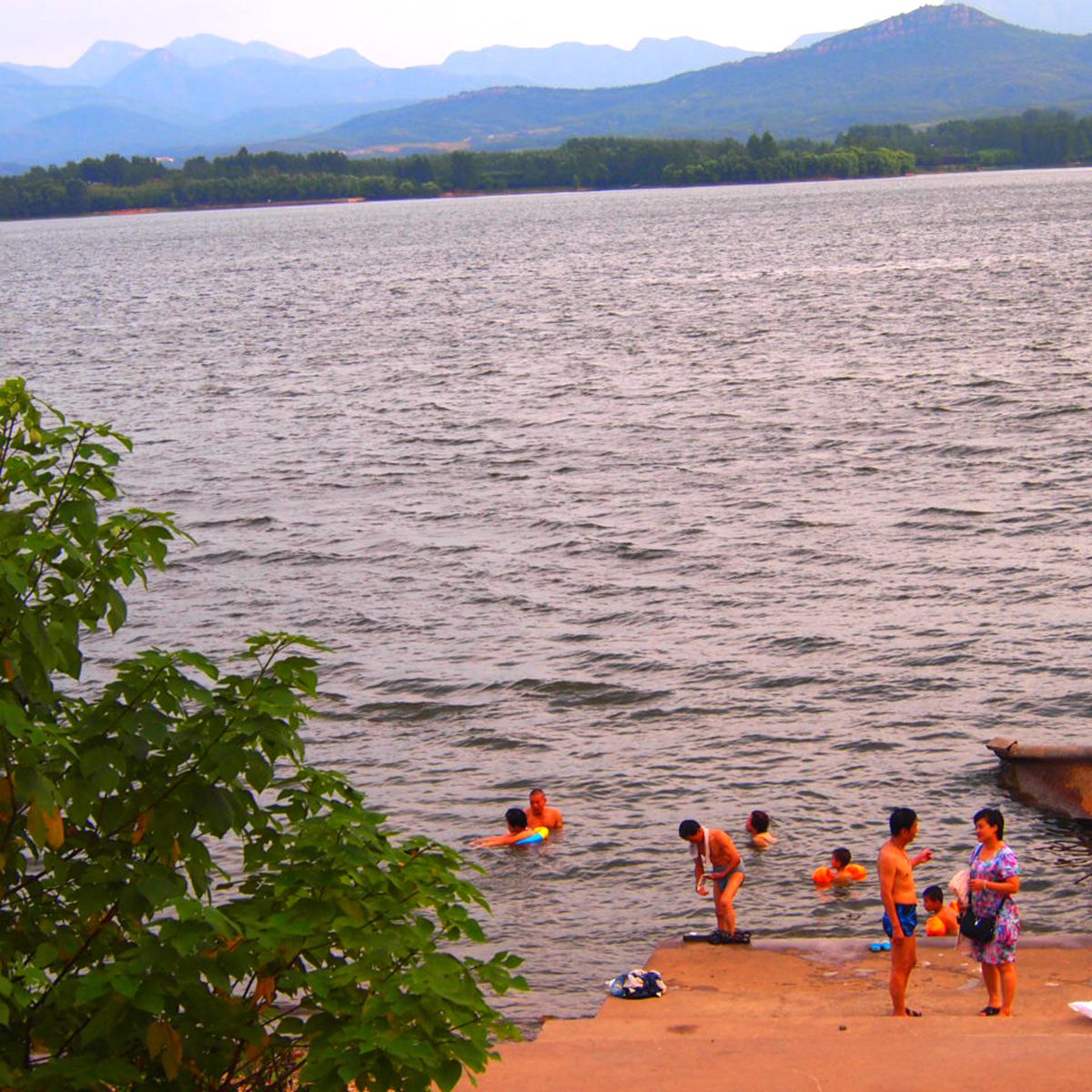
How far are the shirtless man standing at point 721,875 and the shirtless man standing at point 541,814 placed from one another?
8.68ft

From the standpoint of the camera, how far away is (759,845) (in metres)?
17.8

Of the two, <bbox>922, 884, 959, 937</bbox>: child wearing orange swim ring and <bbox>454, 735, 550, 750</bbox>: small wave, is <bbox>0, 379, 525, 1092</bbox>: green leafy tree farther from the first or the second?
<bbox>454, 735, 550, 750</bbox>: small wave

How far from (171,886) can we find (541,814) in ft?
39.1

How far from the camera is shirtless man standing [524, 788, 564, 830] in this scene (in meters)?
18.2

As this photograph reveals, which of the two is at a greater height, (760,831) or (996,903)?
(996,903)

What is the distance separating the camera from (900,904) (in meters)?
12.8

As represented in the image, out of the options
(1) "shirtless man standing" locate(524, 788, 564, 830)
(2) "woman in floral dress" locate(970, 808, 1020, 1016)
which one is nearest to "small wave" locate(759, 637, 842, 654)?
(1) "shirtless man standing" locate(524, 788, 564, 830)

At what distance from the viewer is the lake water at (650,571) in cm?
1838

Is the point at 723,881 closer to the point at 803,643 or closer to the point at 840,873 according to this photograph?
the point at 840,873

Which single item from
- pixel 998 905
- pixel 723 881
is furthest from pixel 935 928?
pixel 998 905

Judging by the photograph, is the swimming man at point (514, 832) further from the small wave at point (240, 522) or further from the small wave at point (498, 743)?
the small wave at point (240, 522)

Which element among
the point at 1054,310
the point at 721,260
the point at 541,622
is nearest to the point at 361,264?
the point at 721,260

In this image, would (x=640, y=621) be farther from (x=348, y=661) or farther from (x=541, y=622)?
(x=348, y=661)

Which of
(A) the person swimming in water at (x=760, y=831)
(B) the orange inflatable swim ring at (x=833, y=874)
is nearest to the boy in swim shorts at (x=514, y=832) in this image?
Answer: (A) the person swimming in water at (x=760, y=831)
